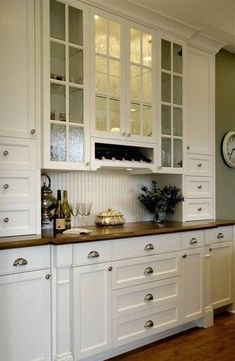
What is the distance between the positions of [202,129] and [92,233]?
180 cm

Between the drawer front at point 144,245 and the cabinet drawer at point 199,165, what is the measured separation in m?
0.82

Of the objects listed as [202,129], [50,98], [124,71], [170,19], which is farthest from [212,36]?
[50,98]

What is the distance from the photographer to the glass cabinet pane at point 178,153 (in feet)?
11.2

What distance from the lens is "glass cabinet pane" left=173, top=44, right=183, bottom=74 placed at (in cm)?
338

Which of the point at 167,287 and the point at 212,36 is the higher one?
the point at 212,36

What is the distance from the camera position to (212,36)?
3611 mm

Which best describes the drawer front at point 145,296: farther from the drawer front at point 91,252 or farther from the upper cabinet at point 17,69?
the upper cabinet at point 17,69

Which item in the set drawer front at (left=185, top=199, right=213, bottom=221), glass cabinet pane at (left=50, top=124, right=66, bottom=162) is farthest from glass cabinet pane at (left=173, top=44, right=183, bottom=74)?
glass cabinet pane at (left=50, top=124, right=66, bottom=162)

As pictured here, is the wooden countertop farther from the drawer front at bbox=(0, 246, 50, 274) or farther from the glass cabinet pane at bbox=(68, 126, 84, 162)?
the glass cabinet pane at bbox=(68, 126, 84, 162)

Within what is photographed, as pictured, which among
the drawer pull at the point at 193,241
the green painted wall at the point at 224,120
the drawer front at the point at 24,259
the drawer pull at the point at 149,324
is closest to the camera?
the drawer front at the point at 24,259

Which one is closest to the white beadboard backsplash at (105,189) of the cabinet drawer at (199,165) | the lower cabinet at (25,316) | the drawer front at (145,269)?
the cabinet drawer at (199,165)

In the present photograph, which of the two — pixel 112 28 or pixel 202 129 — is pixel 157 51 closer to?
pixel 112 28

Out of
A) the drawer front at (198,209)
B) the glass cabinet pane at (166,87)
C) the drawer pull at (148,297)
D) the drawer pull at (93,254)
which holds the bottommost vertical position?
the drawer pull at (148,297)

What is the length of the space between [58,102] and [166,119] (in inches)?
44.9
